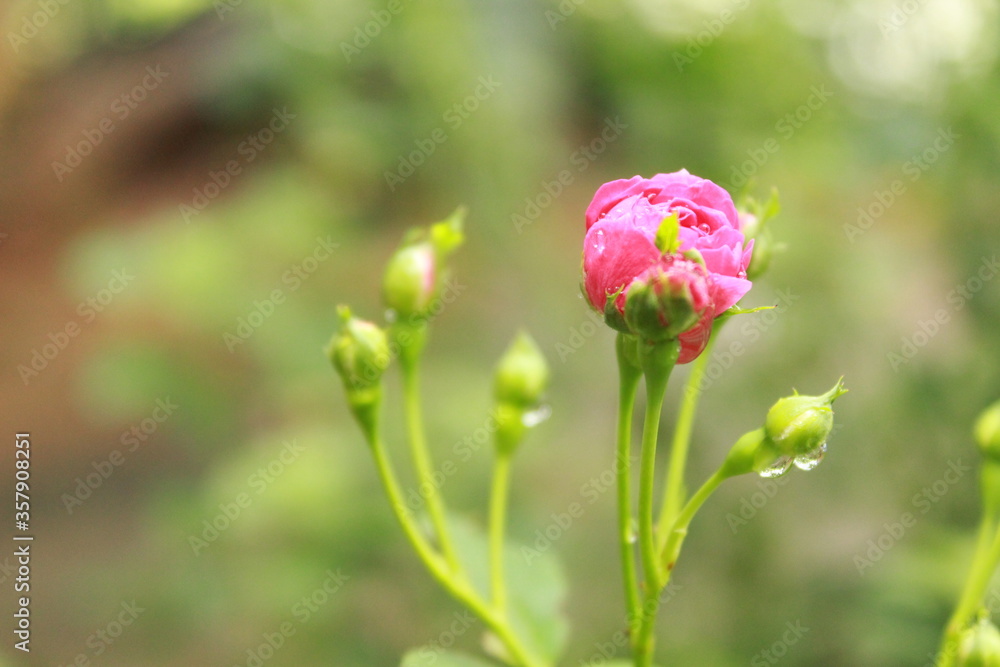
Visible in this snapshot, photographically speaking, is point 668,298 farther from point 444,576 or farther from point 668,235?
point 444,576

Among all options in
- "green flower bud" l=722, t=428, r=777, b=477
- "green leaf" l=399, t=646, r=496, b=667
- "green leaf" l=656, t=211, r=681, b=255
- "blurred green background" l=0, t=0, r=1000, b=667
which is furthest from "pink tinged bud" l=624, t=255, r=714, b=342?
"blurred green background" l=0, t=0, r=1000, b=667

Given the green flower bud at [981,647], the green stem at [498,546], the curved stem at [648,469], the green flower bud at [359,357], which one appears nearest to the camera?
the curved stem at [648,469]

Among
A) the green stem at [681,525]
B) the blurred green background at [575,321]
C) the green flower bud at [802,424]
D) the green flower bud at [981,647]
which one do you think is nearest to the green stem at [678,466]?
the green stem at [681,525]

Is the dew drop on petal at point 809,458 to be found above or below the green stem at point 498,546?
above

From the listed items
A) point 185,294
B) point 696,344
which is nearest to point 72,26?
point 185,294

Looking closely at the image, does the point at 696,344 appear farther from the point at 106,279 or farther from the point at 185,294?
the point at 106,279

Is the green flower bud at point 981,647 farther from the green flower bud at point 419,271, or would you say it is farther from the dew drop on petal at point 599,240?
the green flower bud at point 419,271
